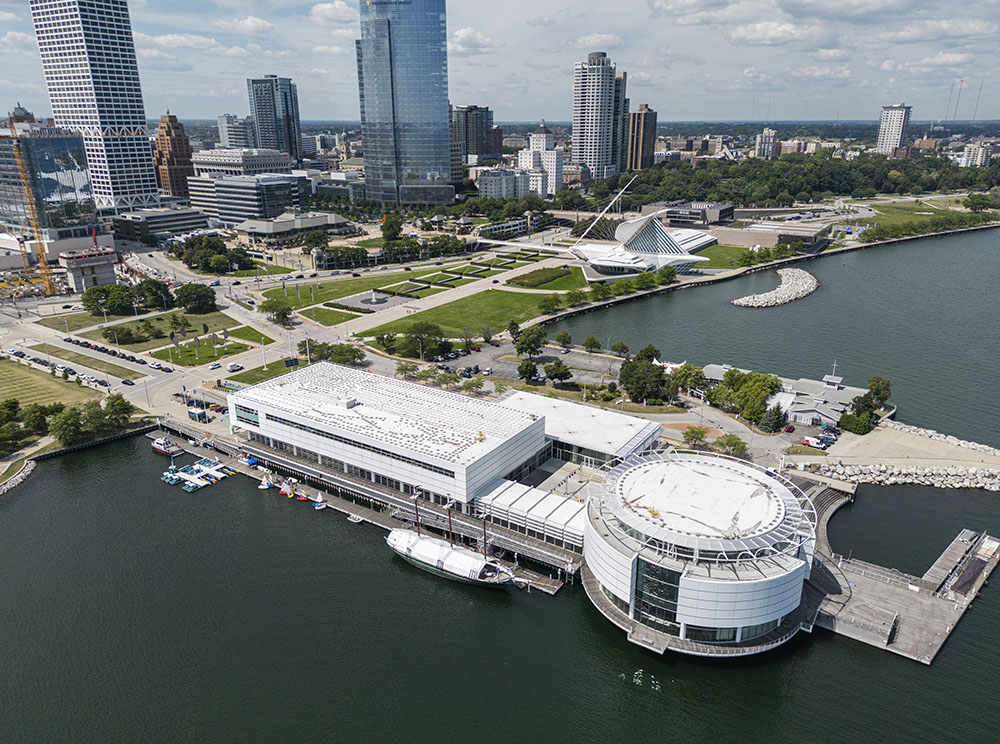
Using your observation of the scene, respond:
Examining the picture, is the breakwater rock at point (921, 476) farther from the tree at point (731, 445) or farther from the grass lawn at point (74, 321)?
the grass lawn at point (74, 321)

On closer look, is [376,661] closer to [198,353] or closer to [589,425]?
[589,425]

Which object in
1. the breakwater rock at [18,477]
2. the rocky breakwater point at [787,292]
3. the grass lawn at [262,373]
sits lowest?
the breakwater rock at [18,477]

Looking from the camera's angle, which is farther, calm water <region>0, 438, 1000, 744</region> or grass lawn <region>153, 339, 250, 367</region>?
grass lawn <region>153, 339, 250, 367</region>

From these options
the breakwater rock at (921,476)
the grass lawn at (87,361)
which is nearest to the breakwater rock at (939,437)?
the breakwater rock at (921,476)

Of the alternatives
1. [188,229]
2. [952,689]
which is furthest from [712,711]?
[188,229]

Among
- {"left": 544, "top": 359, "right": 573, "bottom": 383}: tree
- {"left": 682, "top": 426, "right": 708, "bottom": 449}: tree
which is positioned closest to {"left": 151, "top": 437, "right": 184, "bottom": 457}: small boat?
{"left": 544, "top": 359, "right": 573, "bottom": 383}: tree

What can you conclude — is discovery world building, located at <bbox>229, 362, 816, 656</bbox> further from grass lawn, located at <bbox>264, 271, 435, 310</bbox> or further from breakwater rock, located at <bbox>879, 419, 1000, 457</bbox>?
grass lawn, located at <bbox>264, 271, 435, 310</bbox>

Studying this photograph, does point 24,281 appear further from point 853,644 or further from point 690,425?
point 853,644
